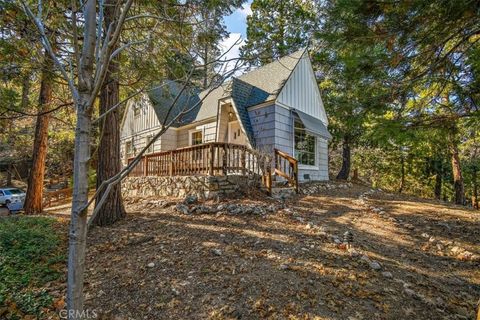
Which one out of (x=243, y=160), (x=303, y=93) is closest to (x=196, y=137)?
(x=243, y=160)

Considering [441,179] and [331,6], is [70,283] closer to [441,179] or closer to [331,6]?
[331,6]

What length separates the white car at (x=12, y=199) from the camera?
13005mm

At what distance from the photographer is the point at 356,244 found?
4.08m

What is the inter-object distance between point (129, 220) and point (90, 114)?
15.1 ft

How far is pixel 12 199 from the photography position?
13.4 metres

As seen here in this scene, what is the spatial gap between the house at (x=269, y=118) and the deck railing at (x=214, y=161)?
2.37ft

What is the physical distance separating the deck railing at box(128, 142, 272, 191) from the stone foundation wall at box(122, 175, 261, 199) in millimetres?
220

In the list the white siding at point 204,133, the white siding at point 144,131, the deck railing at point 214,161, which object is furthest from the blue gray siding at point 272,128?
the white siding at point 144,131

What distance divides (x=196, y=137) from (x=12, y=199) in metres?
10.8

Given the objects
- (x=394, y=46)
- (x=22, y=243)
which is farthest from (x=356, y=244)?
(x=22, y=243)

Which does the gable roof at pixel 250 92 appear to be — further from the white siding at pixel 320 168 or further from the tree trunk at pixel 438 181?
the tree trunk at pixel 438 181

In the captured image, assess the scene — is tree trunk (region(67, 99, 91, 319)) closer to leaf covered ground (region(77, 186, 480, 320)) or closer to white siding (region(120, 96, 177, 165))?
leaf covered ground (region(77, 186, 480, 320))

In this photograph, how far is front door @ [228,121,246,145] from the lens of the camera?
10.4 meters

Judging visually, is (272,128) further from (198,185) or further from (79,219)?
(79,219)
